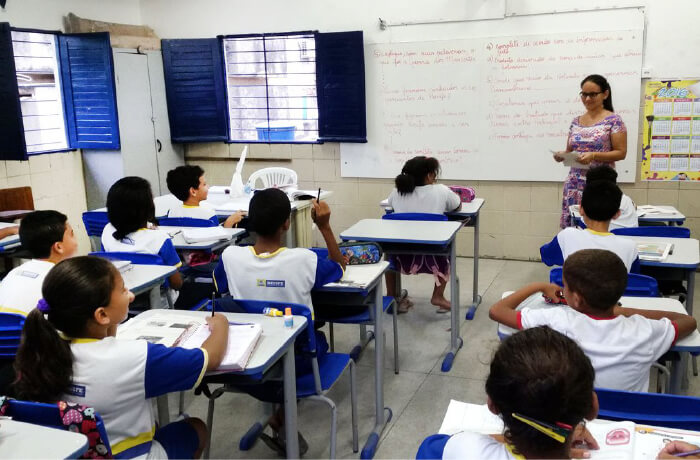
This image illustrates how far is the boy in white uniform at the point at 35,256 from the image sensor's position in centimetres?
231

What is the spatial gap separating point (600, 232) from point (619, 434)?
147 centimetres

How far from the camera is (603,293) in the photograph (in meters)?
1.86

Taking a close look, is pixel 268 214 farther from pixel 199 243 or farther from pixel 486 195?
pixel 486 195

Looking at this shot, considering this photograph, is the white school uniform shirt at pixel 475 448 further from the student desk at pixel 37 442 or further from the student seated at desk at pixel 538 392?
the student desk at pixel 37 442

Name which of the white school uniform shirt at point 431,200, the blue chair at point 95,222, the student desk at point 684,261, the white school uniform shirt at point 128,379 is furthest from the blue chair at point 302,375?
the blue chair at point 95,222

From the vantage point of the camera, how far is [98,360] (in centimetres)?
160

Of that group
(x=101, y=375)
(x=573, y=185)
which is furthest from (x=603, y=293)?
(x=573, y=185)

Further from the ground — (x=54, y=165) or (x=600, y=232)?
(x=54, y=165)

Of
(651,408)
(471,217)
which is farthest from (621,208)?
(651,408)

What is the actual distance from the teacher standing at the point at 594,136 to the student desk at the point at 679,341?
6.44 feet

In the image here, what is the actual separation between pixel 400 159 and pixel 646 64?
2215mm

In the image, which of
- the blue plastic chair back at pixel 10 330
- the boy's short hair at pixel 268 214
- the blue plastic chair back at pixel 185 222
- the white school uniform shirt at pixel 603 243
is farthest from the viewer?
the blue plastic chair back at pixel 185 222

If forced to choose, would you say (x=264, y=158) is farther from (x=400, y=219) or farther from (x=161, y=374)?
(x=161, y=374)

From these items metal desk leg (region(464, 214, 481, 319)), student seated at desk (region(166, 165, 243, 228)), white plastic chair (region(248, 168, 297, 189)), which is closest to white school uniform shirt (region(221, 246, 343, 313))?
student seated at desk (region(166, 165, 243, 228))
